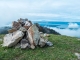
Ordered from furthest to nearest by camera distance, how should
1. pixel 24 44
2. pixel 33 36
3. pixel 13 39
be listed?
pixel 13 39
pixel 33 36
pixel 24 44

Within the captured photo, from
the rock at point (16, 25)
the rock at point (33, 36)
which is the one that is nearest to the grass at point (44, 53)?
the rock at point (33, 36)

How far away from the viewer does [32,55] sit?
2541 cm

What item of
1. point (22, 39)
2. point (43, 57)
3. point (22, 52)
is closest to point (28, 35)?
point (22, 39)

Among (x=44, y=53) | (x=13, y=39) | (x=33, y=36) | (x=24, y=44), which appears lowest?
(x=44, y=53)

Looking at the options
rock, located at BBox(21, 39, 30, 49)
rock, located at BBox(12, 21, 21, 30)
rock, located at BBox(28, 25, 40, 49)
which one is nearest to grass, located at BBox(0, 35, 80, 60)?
rock, located at BBox(21, 39, 30, 49)

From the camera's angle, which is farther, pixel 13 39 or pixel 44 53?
pixel 13 39

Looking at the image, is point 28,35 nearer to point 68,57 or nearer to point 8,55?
point 8,55

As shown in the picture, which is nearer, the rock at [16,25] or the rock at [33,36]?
the rock at [33,36]

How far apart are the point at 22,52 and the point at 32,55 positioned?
1506 mm

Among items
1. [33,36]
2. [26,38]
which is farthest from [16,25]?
[33,36]

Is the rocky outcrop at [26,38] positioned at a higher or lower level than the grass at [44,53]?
higher

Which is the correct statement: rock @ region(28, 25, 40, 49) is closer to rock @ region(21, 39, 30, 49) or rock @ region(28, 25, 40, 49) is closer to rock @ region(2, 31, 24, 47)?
rock @ region(21, 39, 30, 49)

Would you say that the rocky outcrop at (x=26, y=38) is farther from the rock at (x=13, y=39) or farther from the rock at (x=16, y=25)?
the rock at (x=16, y=25)

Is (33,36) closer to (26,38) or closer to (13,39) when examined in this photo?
(26,38)
